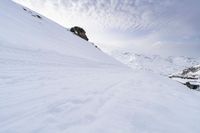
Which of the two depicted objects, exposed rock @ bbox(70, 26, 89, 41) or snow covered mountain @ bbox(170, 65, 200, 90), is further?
snow covered mountain @ bbox(170, 65, 200, 90)

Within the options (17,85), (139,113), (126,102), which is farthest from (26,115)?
(126,102)

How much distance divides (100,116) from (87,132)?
81cm

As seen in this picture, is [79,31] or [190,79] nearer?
[79,31]

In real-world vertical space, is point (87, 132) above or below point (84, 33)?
below

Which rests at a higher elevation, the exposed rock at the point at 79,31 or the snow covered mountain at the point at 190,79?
the exposed rock at the point at 79,31

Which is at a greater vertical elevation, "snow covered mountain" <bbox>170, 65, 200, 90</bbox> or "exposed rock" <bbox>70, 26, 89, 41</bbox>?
"exposed rock" <bbox>70, 26, 89, 41</bbox>

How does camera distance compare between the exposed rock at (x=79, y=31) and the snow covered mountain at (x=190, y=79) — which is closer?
Answer: the exposed rock at (x=79, y=31)

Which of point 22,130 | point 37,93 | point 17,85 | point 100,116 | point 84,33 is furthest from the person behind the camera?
point 84,33

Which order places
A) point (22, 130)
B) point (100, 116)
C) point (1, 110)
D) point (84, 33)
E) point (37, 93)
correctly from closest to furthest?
1. point (22, 130)
2. point (1, 110)
3. point (100, 116)
4. point (37, 93)
5. point (84, 33)

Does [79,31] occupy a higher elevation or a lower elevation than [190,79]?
higher

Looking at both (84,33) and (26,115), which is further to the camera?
(84,33)

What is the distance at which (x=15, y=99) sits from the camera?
3811 mm

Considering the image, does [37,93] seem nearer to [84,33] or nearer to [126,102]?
[126,102]

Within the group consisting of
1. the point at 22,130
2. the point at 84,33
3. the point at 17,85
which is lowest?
the point at 22,130
